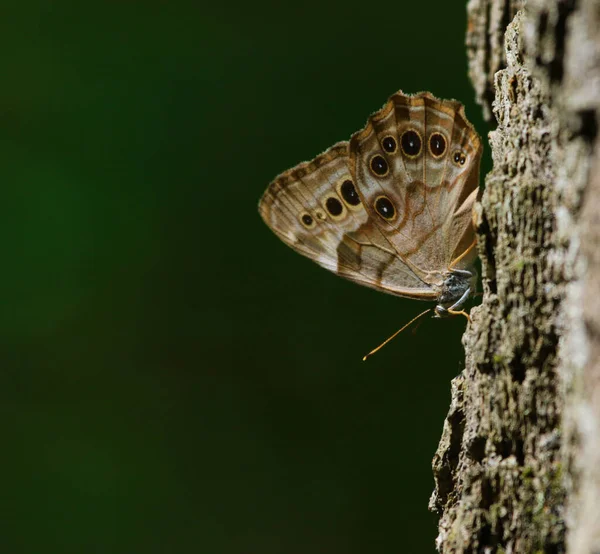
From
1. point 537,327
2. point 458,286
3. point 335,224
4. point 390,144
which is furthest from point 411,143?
point 537,327

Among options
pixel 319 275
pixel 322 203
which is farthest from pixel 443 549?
pixel 319 275

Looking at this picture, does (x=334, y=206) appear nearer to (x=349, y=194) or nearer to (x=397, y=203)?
(x=349, y=194)

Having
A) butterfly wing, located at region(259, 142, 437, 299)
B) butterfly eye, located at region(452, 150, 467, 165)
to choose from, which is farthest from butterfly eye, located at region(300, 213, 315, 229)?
butterfly eye, located at region(452, 150, 467, 165)

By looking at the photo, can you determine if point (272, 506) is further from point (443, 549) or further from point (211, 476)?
point (443, 549)

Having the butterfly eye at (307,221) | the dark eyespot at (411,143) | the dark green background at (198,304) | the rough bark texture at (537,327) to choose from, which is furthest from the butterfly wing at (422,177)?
the dark green background at (198,304)

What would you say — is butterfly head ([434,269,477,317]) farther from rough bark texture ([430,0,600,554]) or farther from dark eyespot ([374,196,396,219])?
rough bark texture ([430,0,600,554])

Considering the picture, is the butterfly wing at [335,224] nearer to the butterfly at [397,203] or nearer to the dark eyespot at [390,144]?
the butterfly at [397,203]
